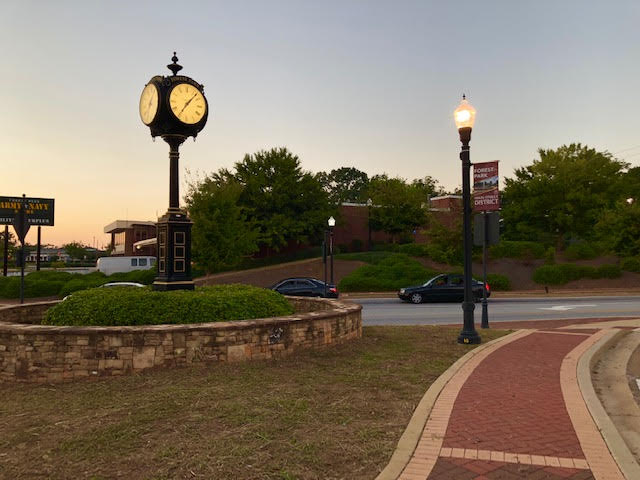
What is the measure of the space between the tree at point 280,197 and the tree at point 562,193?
17.5 m

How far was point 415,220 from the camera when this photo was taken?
50.4 meters

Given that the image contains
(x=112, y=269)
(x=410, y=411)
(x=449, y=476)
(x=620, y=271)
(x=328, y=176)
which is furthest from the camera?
(x=328, y=176)

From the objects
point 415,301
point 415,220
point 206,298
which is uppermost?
point 415,220

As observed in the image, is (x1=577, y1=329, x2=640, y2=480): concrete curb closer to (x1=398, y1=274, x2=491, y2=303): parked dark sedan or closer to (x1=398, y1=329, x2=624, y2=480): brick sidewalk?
(x1=398, y1=329, x2=624, y2=480): brick sidewalk

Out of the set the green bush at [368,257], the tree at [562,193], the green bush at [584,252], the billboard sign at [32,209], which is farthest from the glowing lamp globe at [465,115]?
the billboard sign at [32,209]

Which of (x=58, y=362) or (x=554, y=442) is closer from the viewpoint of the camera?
(x=554, y=442)

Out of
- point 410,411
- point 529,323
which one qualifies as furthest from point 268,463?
point 529,323

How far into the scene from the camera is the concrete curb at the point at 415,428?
3977 mm

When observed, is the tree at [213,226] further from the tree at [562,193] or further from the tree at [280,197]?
the tree at [562,193]

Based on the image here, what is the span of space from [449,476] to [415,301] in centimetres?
2079

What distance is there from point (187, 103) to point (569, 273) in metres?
33.0

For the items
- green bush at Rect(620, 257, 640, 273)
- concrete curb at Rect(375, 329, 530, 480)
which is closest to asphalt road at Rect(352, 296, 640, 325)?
concrete curb at Rect(375, 329, 530, 480)

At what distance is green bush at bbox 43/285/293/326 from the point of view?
8.47 metres

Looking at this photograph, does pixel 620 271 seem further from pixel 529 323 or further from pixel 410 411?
pixel 410 411
